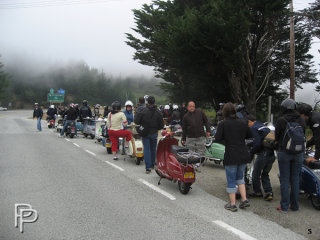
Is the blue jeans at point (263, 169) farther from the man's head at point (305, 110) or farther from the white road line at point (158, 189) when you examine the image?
the white road line at point (158, 189)

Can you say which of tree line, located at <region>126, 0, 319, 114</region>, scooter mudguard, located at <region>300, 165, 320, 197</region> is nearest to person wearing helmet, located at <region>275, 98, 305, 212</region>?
scooter mudguard, located at <region>300, 165, 320, 197</region>

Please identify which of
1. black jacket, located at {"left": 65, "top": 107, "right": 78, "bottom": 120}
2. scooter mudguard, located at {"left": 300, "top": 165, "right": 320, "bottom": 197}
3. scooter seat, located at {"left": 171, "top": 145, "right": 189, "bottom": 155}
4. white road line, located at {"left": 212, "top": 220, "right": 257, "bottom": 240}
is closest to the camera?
white road line, located at {"left": 212, "top": 220, "right": 257, "bottom": 240}

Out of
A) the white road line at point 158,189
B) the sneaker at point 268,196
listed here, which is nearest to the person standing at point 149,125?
the white road line at point 158,189

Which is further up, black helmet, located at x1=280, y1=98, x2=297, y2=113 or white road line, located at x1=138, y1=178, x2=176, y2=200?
black helmet, located at x1=280, y1=98, x2=297, y2=113

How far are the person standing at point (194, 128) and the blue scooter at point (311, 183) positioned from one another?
118 inches

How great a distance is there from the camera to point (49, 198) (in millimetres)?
6117

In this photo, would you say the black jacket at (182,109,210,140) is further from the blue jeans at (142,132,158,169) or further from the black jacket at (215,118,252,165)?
the black jacket at (215,118,252,165)

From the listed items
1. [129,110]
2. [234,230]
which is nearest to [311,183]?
[234,230]

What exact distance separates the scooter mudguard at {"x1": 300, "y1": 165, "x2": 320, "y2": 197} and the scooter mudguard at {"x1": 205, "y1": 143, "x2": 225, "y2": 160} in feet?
11.1

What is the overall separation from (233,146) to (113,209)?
2.20 meters

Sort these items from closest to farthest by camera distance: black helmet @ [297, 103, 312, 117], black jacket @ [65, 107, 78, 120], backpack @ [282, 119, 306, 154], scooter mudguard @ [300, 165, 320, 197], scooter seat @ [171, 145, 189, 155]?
1. backpack @ [282, 119, 306, 154]
2. scooter mudguard @ [300, 165, 320, 197]
3. black helmet @ [297, 103, 312, 117]
4. scooter seat @ [171, 145, 189, 155]
5. black jacket @ [65, 107, 78, 120]

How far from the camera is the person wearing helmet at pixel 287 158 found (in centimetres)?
547

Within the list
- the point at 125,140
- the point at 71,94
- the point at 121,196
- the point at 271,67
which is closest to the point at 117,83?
the point at 71,94

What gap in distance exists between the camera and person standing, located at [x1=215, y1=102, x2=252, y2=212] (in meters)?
5.66
